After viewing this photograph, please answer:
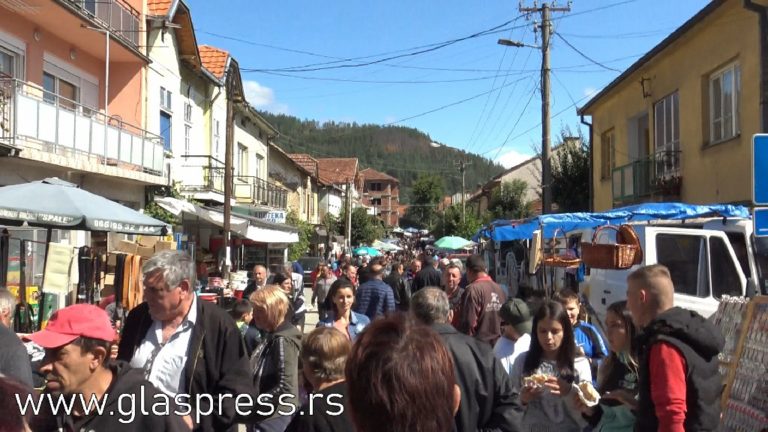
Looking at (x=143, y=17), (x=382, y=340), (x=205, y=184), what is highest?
(x=143, y=17)

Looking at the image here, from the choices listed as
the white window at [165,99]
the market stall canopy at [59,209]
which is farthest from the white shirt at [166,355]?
the white window at [165,99]

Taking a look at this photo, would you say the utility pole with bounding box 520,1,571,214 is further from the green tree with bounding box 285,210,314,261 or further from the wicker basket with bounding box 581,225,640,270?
the green tree with bounding box 285,210,314,261

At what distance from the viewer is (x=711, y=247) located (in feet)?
29.0

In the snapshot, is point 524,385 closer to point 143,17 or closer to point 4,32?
point 4,32

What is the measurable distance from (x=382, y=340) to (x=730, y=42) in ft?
49.9

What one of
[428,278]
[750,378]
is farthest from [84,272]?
[750,378]

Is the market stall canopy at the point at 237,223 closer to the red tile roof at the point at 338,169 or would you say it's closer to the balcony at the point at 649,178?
the balcony at the point at 649,178

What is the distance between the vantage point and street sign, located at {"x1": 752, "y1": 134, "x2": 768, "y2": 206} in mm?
5167

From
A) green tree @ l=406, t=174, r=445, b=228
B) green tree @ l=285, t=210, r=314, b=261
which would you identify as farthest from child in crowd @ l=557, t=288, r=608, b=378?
green tree @ l=406, t=174, r=445, b=228

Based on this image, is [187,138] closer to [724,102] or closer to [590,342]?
[724,102]

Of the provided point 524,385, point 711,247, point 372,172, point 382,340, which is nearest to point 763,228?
point 524,385

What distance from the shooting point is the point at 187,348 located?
3.62 m

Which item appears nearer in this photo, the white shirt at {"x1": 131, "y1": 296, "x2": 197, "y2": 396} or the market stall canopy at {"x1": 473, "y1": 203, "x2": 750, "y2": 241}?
the white shirt at {"x1": 131, "y1": 296, "x2": 197, "y2": 396}

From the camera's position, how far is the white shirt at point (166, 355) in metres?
3.57
